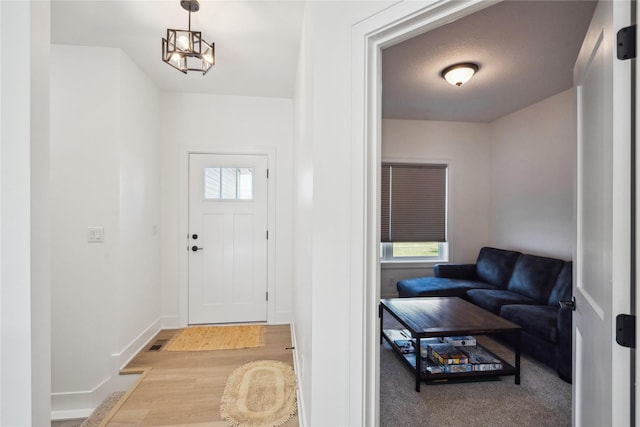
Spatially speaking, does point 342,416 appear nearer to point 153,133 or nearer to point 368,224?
point 368,224

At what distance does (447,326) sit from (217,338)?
7.34ft

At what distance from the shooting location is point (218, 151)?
3439 millimetres

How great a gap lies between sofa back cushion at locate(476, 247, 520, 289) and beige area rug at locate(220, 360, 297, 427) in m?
2.71

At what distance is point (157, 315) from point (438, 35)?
3.78 m

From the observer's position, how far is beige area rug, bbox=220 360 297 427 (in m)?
1.90

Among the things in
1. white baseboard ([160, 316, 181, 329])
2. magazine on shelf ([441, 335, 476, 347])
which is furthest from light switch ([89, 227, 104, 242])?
magazine on shelf ([441, 335, 476, 347])

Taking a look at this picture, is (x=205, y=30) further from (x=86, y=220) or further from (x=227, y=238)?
(x=227, y=238)

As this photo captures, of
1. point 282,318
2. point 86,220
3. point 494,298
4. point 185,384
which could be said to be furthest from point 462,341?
point 86,220

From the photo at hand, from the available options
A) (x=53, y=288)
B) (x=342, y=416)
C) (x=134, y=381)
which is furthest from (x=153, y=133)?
(x=342, y=416)

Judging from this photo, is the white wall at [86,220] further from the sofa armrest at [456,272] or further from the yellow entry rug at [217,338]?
the sofa armrest at [456,272]

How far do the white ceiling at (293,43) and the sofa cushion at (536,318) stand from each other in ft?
7.17

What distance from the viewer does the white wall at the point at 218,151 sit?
11.1 feet

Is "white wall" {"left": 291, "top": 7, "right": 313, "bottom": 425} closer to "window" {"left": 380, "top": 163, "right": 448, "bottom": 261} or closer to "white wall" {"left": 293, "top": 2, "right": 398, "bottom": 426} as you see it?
"white wall" {"left": 293, "top": 2, "right": 398, "bottom": 426}
